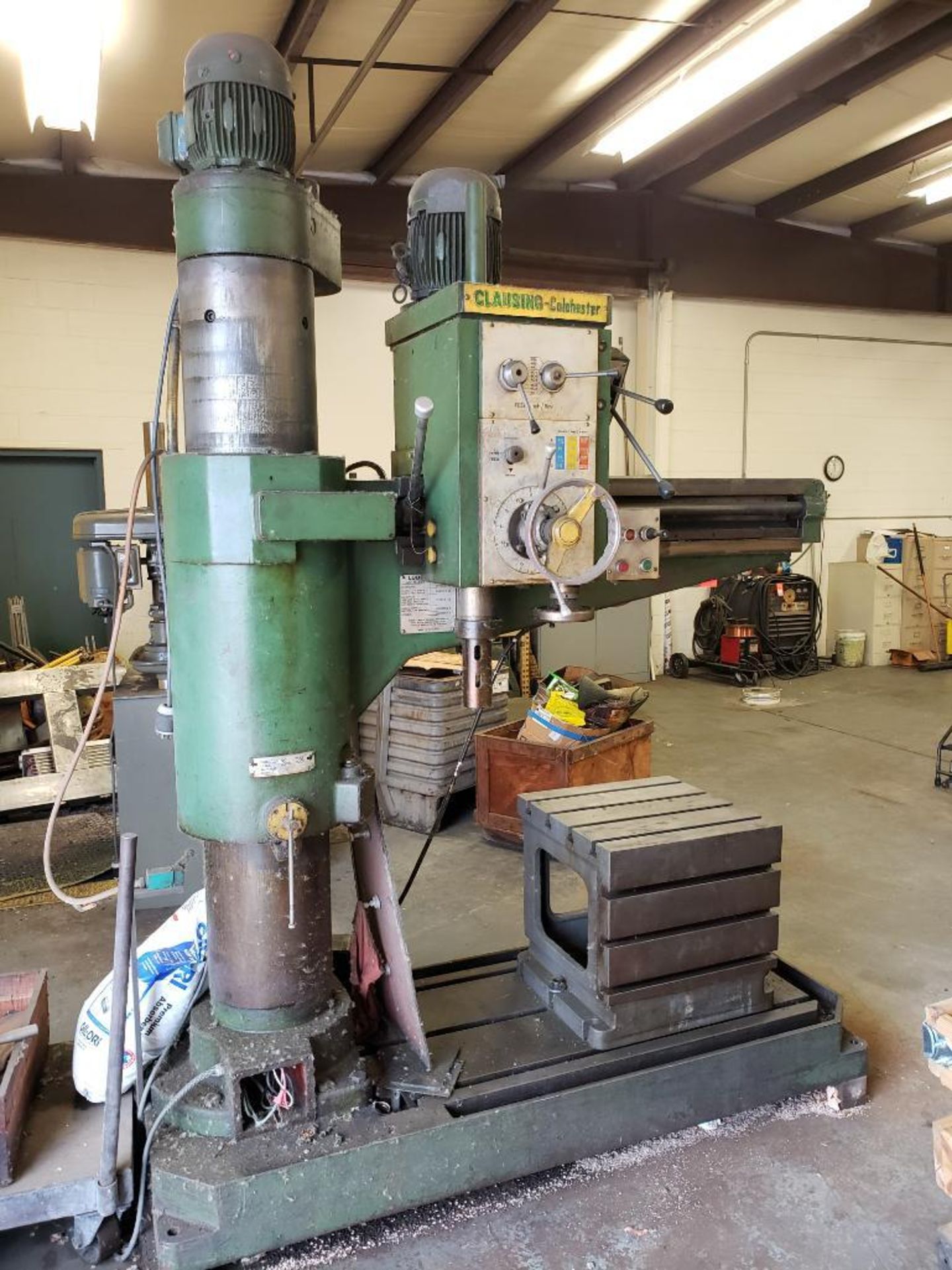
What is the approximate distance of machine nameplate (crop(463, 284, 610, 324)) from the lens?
1308 millimetres

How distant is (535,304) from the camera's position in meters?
1.35

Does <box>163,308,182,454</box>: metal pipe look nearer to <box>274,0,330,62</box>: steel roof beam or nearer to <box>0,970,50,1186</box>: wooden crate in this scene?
<box>0,970,50,1186</box>: wooden crate

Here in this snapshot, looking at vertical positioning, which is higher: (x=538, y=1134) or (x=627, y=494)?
(x=627, y=494)

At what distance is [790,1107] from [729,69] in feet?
12.4

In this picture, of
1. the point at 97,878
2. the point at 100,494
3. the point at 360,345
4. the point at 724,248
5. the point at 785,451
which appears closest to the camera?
the point at 97,878

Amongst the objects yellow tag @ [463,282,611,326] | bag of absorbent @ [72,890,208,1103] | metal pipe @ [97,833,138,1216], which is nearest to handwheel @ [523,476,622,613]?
yellow tag @ [463,282,611,326]

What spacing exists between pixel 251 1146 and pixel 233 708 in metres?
0.63

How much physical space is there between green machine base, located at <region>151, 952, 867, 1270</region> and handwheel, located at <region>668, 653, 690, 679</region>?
451 centimetres

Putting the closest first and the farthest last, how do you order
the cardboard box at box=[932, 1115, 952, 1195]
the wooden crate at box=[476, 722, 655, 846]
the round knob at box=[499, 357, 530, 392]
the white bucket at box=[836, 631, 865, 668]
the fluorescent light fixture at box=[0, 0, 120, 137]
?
1. the cardboard box at box=[932, 1115, 952, 1195]
2. the round knob at box=[499, 357, 530, 392]
3. the fluorescent light fixture at box=[0, 0, 120, 137]
4. the wooden crate at box=[476, 722, 655, 846]
5. the white bucket at box=[836, 631, 865, 668]

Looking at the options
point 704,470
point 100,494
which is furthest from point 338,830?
point 704,470

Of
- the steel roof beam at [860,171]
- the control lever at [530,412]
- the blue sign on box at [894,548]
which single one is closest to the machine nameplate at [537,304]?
the control lever at [530,412]

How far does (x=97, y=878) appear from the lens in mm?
2885

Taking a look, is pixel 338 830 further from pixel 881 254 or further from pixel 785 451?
pixel 881 254

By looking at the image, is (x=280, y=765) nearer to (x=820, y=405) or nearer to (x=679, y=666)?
(x=679, y=666)
